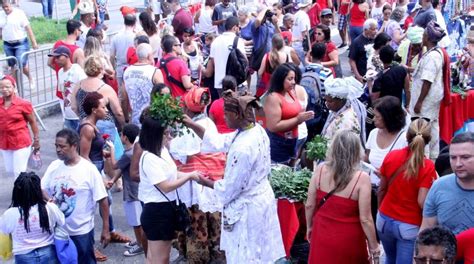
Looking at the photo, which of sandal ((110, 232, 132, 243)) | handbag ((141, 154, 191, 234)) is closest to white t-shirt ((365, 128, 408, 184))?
handbag ((141, 154, 191, 234))

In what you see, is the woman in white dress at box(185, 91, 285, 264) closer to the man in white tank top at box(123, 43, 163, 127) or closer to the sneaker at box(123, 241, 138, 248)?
the sneaker at box(123, 241, 138, 248)

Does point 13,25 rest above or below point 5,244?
above

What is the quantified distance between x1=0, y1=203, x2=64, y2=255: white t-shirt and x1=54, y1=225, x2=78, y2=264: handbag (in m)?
0.13

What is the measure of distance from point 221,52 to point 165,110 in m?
4.65

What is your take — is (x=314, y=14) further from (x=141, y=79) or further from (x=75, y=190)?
(x=75, y=190)

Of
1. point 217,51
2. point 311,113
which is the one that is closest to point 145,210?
point 311,113

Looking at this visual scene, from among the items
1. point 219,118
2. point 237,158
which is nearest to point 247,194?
point 237,158

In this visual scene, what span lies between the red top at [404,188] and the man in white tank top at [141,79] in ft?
14.2

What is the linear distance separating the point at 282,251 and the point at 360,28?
10.1m

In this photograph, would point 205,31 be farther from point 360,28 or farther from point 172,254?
point 172,254

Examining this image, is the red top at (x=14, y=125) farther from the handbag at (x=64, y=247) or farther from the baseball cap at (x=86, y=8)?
the baseball cap at (x=86, y=8)

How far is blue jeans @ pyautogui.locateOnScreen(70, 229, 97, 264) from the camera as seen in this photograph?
7.01 meters

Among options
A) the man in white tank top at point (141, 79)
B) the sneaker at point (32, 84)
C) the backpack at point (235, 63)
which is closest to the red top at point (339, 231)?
the man in white tank top at point (141, 79)

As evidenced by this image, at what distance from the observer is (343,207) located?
19.3 ft
